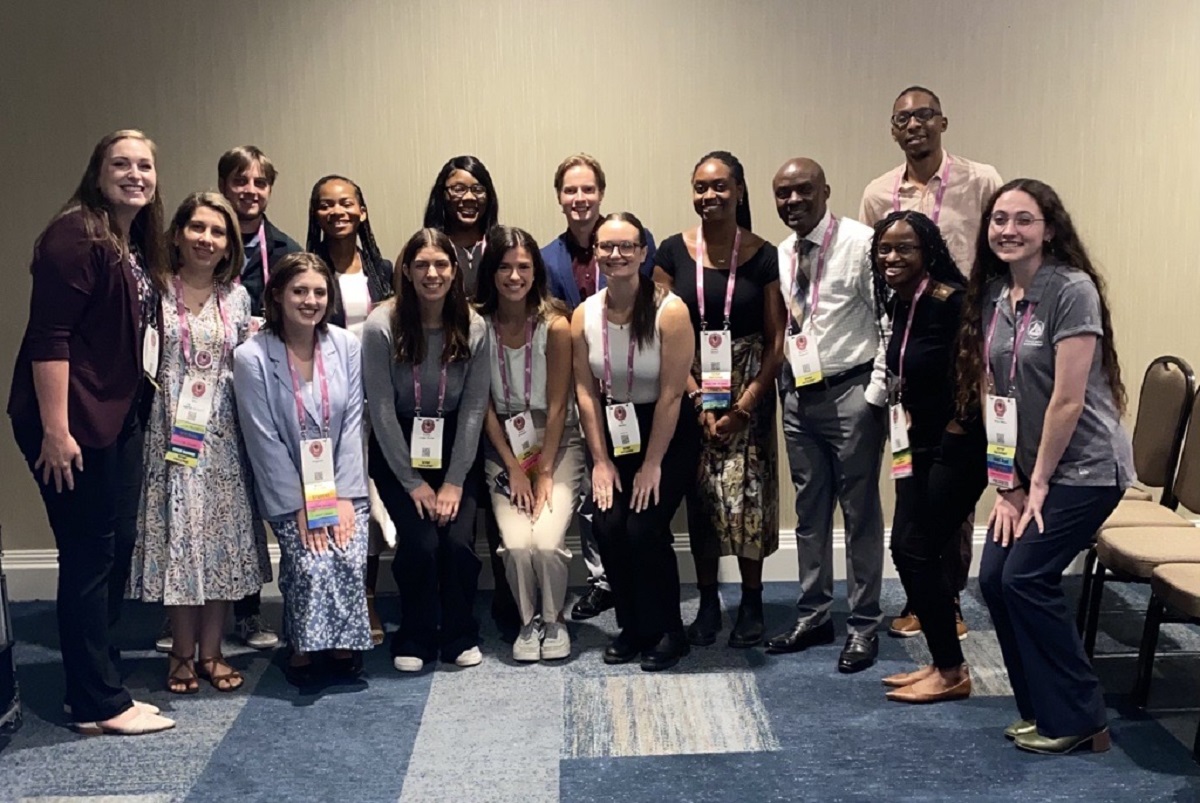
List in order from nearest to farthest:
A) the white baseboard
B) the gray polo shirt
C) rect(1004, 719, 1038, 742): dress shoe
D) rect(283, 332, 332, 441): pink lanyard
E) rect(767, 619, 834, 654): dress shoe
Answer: the gray polo shirt
rect(1004, 719, 1038, 742): dress shoe
rect(283, 332, 332, 441): pink lanyard
rect(767, 619, 834, 654): dress shoe
the white baseboard

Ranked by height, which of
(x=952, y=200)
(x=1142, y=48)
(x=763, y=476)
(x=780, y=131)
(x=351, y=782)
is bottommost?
(x=351, y=782)

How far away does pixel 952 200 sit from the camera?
12.1 ft

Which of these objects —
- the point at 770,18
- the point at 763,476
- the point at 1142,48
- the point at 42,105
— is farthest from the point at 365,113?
the point at 1142,48

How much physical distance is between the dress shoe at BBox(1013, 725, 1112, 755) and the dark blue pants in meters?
0.02

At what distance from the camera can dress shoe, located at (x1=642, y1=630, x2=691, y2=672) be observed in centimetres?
358

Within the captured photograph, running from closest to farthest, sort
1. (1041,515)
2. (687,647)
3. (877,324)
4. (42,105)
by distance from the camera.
→ (1041,515) < (877,324) < (687,647) < (42,105)

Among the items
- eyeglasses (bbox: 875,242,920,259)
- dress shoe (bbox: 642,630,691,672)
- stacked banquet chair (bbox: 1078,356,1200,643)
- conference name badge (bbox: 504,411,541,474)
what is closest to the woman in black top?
eyeglasses (bbox: 875,242,920,259)

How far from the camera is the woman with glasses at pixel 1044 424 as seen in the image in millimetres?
2768

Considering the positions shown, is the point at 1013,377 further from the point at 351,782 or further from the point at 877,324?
the point at 351,782

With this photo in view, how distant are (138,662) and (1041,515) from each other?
9.25ft

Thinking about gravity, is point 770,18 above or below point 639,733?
above

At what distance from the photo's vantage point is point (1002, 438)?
114 inches

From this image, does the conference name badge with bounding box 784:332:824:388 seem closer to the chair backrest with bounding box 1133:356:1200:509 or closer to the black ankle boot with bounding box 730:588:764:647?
the black ankle boot with bounding box 730:588:764:647

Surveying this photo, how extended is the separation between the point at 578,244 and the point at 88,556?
1.81 meters
